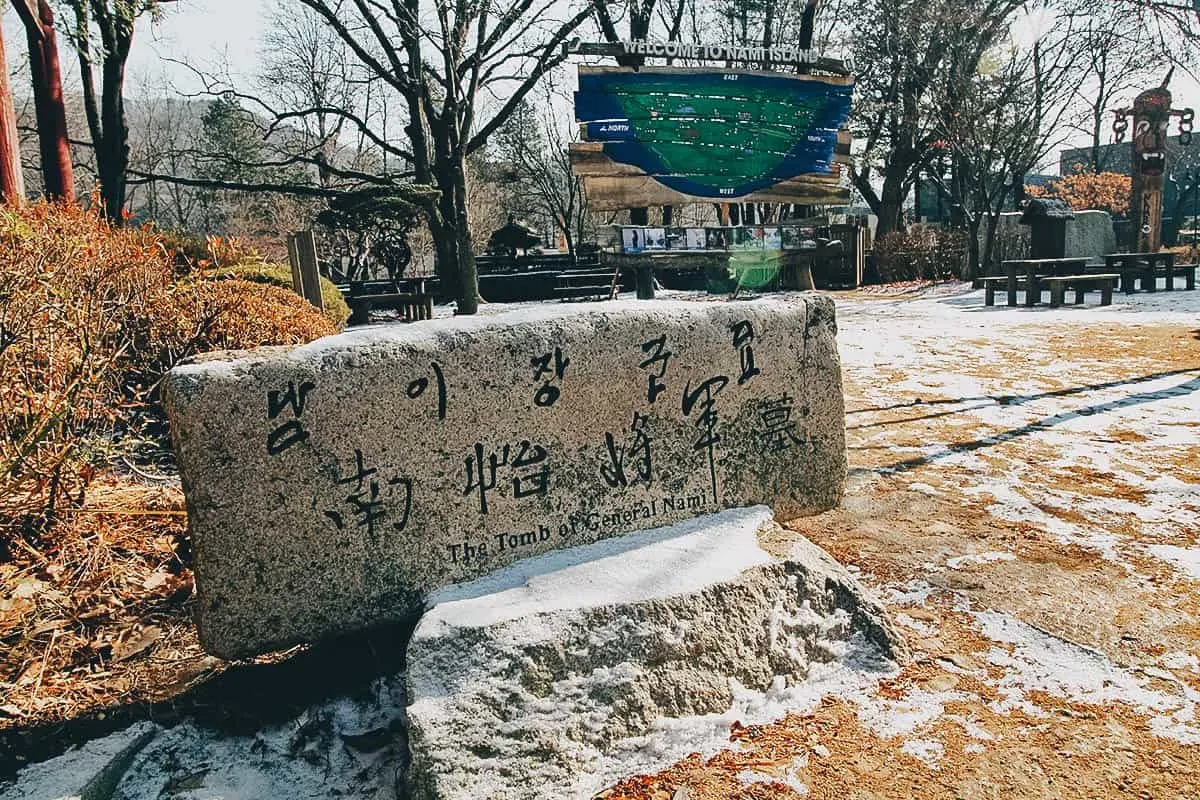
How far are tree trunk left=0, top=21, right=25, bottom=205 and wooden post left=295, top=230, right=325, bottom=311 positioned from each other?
2382 mm

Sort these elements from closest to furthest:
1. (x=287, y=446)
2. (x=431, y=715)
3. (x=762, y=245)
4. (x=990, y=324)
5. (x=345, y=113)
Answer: (x=431, y=715) → (x=287, y=446) → (x=990, y=324) → (x=762, y=245) → (x=345, y=113)

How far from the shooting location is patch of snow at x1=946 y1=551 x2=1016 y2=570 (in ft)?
10.4

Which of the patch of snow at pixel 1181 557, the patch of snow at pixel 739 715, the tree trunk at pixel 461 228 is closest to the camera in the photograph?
the patch of snow at pixel 739 715

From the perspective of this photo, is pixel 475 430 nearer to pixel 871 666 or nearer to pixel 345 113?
pixel 871 666

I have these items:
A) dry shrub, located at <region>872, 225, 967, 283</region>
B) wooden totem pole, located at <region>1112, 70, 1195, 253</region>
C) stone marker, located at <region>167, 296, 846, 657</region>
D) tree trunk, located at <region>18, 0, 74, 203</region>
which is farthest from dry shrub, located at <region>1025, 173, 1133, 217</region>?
stone marker, located at <region>167, 296, 846, 657</region>

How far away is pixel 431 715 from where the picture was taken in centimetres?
194

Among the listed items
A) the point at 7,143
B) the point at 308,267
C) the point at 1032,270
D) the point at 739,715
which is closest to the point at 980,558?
the point at 739,715

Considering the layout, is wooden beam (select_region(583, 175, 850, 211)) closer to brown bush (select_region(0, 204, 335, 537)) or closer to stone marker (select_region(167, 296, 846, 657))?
brown bush (select_region(0, 204, 335, 537))

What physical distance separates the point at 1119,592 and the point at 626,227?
8526 mm

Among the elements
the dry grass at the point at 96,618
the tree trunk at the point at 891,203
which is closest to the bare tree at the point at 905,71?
the tree trunk at the point at 891,203

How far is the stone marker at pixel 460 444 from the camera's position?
2281 millimetres

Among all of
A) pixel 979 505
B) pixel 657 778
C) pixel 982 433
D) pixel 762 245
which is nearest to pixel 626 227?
pixel 762 245

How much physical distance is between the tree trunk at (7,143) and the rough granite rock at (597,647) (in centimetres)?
706

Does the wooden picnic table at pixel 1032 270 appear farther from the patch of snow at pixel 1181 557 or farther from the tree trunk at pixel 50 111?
the tree trunk at pixel 50 111
